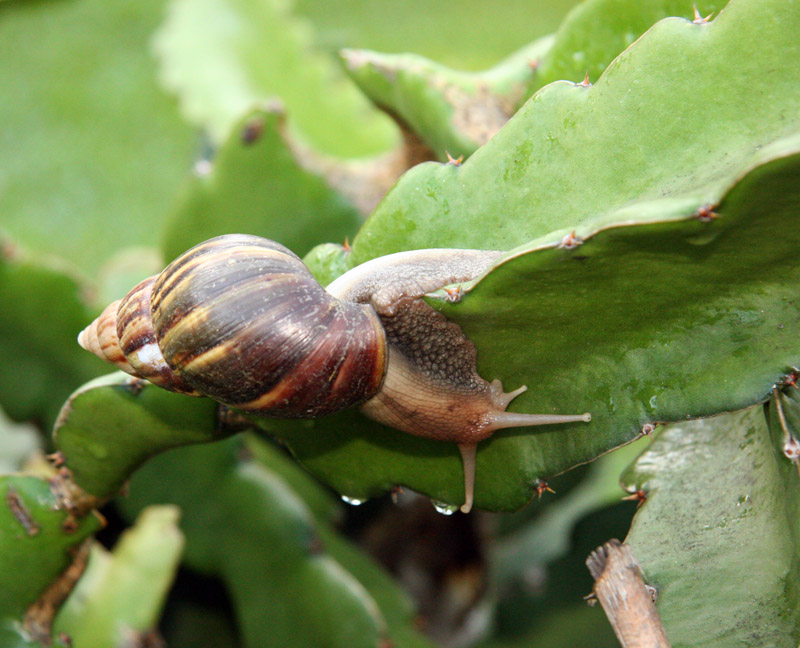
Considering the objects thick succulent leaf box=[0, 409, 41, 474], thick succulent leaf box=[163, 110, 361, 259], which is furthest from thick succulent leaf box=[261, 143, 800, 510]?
thick succulent leaf box=[0, 409, 41, 474]

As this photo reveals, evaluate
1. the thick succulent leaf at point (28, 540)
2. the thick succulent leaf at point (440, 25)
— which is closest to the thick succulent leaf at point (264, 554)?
the thick succulent leaf at point (28, 540)

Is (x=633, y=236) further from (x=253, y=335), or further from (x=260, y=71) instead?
(x=260, y=71)

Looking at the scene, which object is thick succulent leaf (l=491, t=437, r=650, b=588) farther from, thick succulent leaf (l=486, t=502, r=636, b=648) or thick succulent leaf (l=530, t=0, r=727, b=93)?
thick succulent leaf (l=530, t=0, r=727, b=93)

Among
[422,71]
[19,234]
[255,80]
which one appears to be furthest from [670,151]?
[19,234]

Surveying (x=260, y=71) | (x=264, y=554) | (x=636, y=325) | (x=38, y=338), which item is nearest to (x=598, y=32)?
(x=636, y=325)

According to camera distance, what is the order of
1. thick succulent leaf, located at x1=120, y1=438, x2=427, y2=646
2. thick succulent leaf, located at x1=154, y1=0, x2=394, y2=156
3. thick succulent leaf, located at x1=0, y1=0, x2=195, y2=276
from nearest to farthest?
1. thick succulent leaf, located at x1=120, y1=438, x2=427, y2=646
2. thick succulent leaf, located at x1=154, y1=0, x2=394, y2=156
3. thick succulent leaf, located at x1=0, y1=0, x2=195, y2=276

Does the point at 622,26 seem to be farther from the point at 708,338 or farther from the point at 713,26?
the point at 708,338
